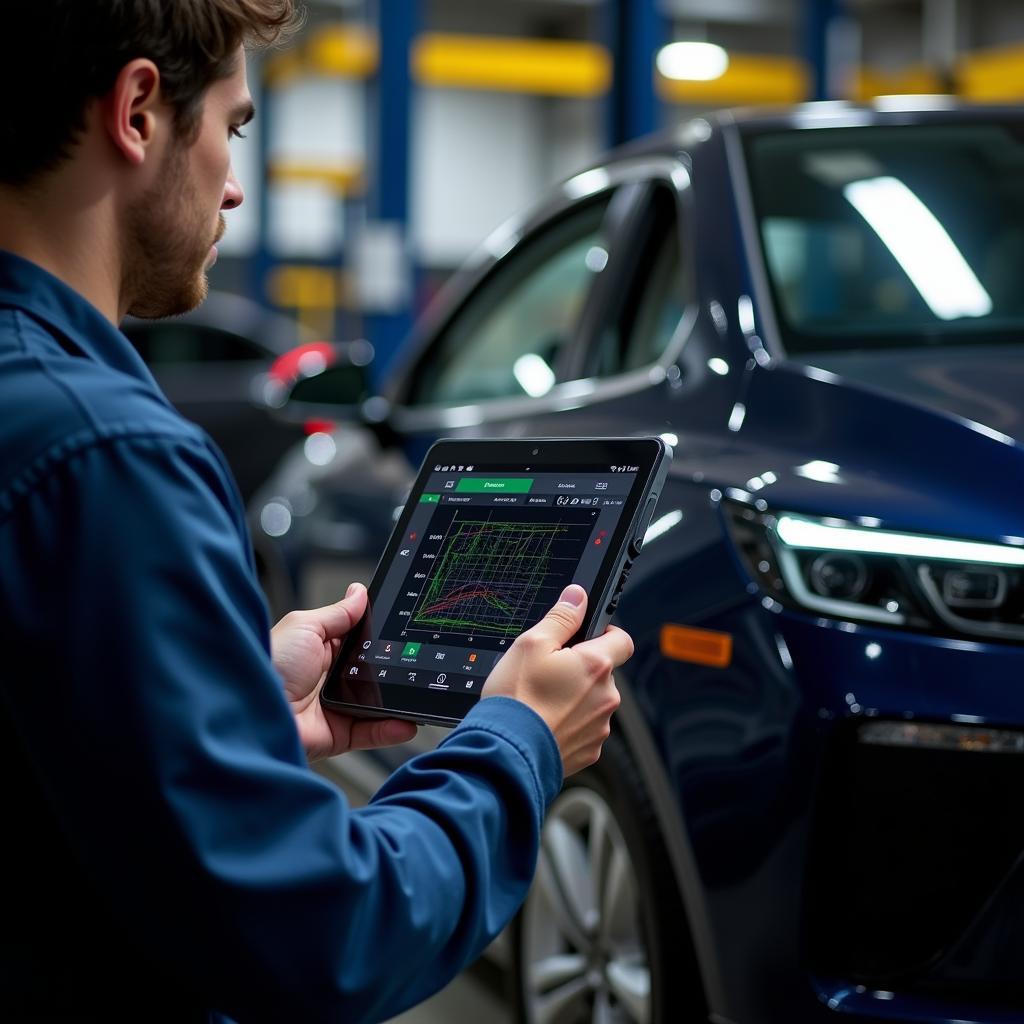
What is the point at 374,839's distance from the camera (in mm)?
1078

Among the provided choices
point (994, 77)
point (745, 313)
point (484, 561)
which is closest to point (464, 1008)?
point (745, 313)

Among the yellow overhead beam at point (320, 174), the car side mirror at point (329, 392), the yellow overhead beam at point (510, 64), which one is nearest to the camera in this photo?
the car side mirror at point (329, 392)

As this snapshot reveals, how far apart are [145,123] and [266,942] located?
55 cm

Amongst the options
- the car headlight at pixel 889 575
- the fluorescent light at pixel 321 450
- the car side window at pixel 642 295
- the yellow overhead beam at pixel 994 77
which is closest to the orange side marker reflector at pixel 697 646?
the car headlight at pixel 889 575

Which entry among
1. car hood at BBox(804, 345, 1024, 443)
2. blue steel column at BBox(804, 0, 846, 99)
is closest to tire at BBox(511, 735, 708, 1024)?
car hood at BBox(804, 345, 1024, 443)

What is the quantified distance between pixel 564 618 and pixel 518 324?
2.68 metres

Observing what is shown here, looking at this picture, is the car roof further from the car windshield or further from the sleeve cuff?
the sleeve cuff

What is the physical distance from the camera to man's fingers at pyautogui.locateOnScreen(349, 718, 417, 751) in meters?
1.53

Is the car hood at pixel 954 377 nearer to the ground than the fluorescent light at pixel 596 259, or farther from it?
farther from it

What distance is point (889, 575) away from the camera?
1.97m

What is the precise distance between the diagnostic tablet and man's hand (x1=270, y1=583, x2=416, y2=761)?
0.02 m

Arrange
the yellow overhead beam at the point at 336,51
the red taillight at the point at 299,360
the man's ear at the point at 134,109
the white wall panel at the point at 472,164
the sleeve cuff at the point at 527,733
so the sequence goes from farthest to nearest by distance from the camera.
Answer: the white wall panel at the point at 472,164 → the yellow overhead beam at the point at 336,51 → the red taillight at the point at 299,360 → the sleeve cuff at the point at 527,733 → the man's ear at the point at 134,109

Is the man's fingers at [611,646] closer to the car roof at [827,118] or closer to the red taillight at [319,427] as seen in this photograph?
the car roof at [827,118]

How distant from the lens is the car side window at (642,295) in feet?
9.78
